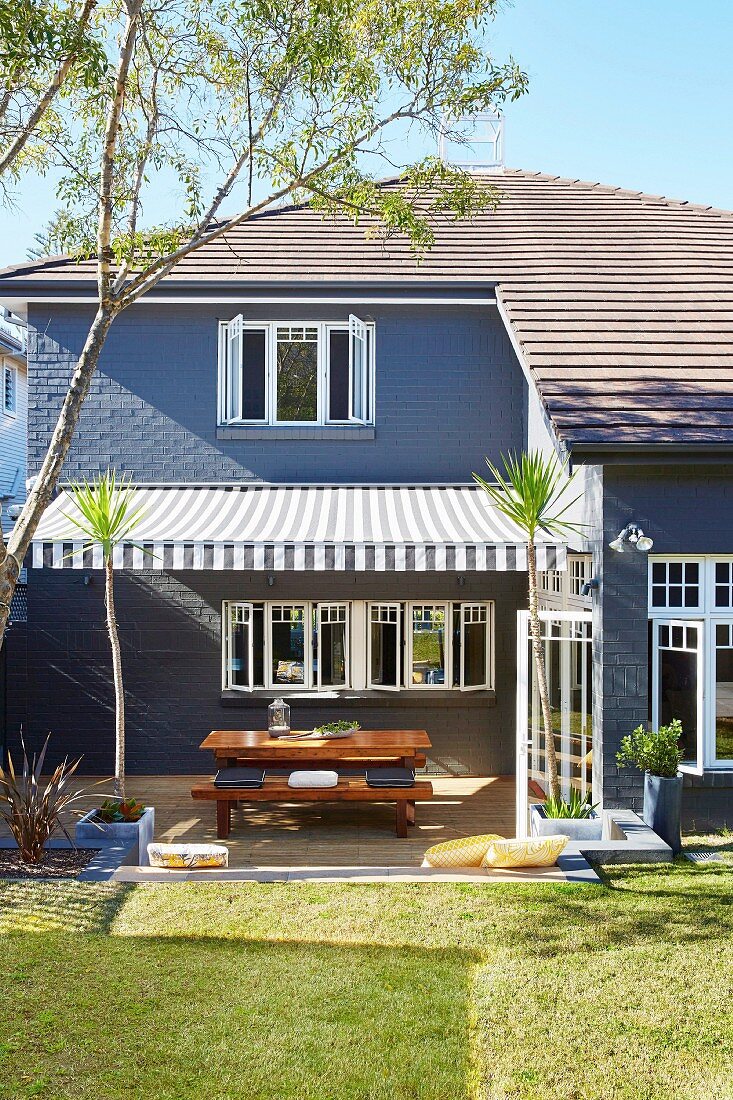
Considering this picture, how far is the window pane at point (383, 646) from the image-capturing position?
15602 millimetres

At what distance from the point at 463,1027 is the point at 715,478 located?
765 centimetres

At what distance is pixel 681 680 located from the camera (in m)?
11.4

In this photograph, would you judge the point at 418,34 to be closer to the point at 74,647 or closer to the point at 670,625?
the point at 670,625

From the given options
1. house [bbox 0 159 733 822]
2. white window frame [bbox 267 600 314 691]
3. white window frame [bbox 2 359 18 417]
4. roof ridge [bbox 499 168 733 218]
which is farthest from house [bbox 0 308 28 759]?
roof ridge [bbox 499 168 733 218]

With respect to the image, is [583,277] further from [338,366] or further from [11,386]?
[11,386]

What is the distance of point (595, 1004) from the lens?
21.8 ft

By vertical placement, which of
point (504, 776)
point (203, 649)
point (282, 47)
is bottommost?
point (504, 776)

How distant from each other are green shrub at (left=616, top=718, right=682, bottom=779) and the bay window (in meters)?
4.94

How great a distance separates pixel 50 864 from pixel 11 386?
24.2 meters

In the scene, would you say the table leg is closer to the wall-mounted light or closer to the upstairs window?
the wall-mounted light

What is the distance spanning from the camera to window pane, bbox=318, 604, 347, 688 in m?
15.6

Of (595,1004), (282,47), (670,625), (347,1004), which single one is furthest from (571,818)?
(282,47)

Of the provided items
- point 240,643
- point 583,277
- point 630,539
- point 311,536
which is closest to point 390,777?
point 311,536

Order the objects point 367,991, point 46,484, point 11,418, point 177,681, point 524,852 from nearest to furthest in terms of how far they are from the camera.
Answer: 1. point 367,991
2. point 46,484
3. point 524,852
4. point 177,681
5. point 11,418
